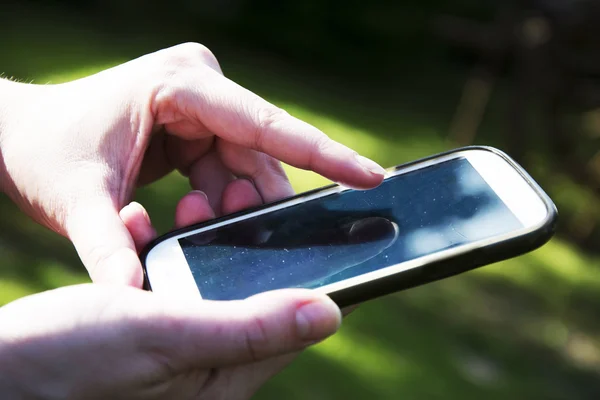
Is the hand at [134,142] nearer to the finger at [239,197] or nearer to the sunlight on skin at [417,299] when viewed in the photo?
the finger at [239,197]

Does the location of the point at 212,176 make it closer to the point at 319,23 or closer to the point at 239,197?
the point at 239,197

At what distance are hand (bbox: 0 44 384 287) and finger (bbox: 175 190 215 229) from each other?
7 centimetres

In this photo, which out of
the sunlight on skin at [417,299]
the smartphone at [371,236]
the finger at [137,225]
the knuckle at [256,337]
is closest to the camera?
the knuckle at [256,337]

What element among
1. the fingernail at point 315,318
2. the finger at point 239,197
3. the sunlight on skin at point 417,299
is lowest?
the sunlight on skin at point 417,299

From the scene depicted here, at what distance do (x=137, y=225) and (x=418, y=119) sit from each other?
323 cm

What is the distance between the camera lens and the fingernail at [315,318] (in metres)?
1.07

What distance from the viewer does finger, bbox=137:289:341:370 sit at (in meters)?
1.07

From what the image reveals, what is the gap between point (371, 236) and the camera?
134cm

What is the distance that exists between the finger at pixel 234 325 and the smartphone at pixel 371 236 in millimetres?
123

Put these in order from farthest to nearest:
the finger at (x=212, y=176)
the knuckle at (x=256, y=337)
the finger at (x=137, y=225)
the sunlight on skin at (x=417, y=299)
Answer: the sunlight on skin at (x=417, y=299), the finger at (x=212, y=176), the finger at (x=137, y=225), the knuckle at (x=256, y=337)

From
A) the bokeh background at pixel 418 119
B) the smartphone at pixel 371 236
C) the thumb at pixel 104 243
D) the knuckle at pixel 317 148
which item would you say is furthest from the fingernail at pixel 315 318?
the bokeh background at pixel 418 119

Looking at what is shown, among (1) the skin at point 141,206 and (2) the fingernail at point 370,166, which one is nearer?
(1) the skin at point 141,206

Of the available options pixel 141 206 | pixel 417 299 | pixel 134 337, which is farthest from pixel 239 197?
pixel 417 299

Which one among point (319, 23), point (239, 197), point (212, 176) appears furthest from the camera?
point (319, 23)
